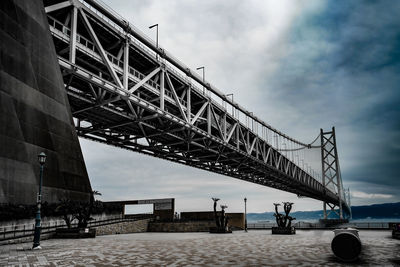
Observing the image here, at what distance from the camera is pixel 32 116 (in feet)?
53.0

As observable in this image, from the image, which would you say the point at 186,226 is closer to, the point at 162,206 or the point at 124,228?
the point at 124,228

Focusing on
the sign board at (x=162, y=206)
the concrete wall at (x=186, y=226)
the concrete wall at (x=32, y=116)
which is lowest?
the concrete wall at (x=186, y=226)

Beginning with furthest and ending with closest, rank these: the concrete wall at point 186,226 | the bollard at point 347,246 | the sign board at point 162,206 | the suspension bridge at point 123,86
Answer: the sign board at point 162,206
the concrete wall at point 186,226
the suspension bridge at point 123,86
the bollard at point 347,246

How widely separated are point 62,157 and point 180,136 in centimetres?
2667

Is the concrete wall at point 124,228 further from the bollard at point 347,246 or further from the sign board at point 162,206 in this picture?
the bollard at point 347,246

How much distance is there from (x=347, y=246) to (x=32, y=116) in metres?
14.5

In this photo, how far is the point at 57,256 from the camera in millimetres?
11867

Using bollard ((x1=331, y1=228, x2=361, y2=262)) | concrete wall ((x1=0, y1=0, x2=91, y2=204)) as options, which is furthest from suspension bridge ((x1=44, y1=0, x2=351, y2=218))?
bollard ((x1=331, y1=228, x2=361, y2=262))

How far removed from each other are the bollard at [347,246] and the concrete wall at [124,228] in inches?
826

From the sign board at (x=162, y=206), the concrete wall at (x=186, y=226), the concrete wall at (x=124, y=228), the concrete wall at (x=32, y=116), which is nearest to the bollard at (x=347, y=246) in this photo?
the concrete wall at (x=32, y=116)

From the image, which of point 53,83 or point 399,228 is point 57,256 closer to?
point 53,83

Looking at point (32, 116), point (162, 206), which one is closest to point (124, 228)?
point (162, 206)

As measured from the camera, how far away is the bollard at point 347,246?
433 inches

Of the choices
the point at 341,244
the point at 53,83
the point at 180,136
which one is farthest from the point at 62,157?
the point at 180,136
